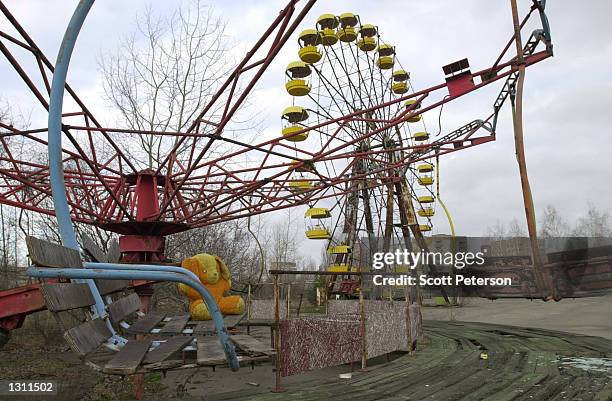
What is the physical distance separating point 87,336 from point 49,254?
521 millimetres

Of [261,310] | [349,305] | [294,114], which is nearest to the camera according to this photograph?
[349,305]

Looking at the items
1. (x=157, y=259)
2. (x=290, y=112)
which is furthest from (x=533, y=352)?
(x=290, y=112)

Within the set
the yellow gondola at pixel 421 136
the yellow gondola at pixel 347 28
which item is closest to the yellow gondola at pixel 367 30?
the yellow gondola at pixel 347 28

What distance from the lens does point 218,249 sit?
20.0 m

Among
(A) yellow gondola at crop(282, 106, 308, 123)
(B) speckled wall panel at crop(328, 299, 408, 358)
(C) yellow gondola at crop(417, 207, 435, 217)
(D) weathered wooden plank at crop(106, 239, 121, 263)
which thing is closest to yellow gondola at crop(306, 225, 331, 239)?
(A) yellow gondola at crop(282, 106, 308, 123)

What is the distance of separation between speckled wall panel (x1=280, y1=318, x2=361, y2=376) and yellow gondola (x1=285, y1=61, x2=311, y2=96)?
1064cm

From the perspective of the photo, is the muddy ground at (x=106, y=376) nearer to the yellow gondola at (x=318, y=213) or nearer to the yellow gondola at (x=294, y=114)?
the yellow gondola at (x=294, y=114)

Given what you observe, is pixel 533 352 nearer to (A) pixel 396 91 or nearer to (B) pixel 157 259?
(B) pixel 157 259

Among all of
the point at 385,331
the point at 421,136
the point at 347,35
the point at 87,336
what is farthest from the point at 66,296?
the point at 421,136

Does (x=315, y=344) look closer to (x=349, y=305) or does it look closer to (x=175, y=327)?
(x=175, y=327)

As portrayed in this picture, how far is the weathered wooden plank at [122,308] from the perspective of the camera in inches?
137

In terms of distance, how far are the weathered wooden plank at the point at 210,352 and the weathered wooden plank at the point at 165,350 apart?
0.11 meters

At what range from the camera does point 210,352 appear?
110 inches

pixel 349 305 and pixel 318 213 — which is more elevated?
pixel 318 213
